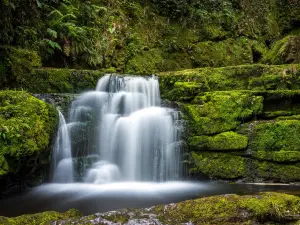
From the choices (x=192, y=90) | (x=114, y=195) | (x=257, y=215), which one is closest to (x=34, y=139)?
(x=114, y=195)

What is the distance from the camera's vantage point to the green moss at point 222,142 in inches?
275

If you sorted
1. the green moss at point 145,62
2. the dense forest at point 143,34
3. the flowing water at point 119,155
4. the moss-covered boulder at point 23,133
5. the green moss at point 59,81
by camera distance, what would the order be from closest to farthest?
the moss-covered boulder at point 23,133
the flowing water at point 119,155
the green moss at point 59,81
the dense forest at point 143,34
the green moss at point 145,62

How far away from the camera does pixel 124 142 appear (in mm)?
7305

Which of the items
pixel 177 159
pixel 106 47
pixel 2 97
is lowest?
pixel 177 159

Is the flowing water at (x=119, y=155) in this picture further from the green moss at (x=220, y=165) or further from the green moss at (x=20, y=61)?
the green moss at (x=20, y=61)

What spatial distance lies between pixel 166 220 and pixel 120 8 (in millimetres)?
10888

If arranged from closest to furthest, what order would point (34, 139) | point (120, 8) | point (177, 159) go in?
point (34, 139)
point (177, 159)
point (120, 8)

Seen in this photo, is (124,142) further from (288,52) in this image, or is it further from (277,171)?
(288,52)

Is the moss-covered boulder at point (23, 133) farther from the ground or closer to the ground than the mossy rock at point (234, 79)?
closer to the ground

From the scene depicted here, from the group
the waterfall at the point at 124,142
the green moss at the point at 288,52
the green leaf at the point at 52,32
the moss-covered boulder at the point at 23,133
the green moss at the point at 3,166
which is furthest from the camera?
the green moss at the point at 288,52

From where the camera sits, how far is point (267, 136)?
695 centimetres

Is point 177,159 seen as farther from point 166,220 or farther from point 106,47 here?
point 106,47

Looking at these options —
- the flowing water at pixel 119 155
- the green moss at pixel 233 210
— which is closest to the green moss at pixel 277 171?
the flowing water at pixel 119 155

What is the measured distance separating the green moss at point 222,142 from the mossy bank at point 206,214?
328 centimetres
